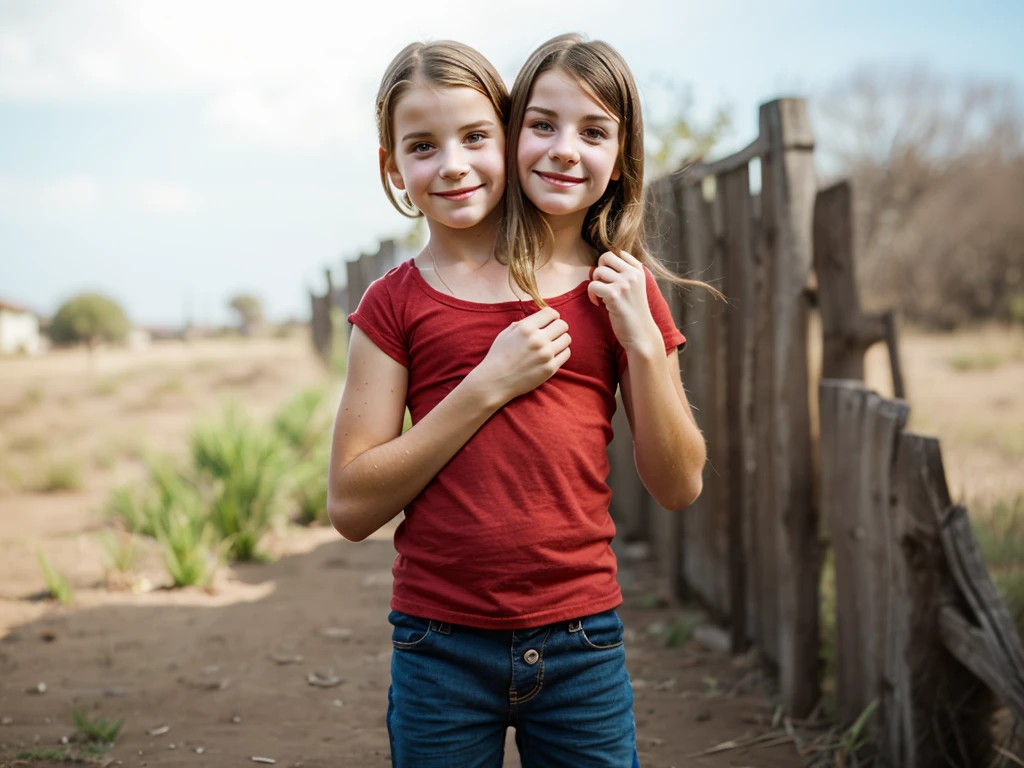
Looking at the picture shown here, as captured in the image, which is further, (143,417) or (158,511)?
(143,417)

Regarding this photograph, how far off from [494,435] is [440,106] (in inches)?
24.2

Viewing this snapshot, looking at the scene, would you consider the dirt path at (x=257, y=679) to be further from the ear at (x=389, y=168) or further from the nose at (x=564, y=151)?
the nose at (x=564, y=151)

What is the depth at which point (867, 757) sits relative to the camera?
10.6ft

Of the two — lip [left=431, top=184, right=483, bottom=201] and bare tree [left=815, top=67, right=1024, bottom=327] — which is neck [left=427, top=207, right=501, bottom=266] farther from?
bare tree [left=815, top=67, right=1024, bottom=327]

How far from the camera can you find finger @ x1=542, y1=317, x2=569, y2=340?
1.76m

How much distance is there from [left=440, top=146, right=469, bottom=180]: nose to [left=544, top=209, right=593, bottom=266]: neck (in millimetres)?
202

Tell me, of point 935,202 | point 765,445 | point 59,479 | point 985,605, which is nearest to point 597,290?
point 985,605

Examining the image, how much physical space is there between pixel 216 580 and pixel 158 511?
783 mm

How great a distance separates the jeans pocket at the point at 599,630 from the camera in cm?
178

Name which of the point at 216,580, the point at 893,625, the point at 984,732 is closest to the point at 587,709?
the point at 893,625

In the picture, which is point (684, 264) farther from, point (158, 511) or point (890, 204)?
point (890, 204)

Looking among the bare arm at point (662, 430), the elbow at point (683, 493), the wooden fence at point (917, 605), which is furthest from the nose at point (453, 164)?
the wooden fence at point (917, 605)

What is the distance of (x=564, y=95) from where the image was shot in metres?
1.79

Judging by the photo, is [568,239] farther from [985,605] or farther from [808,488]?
[808,488]
